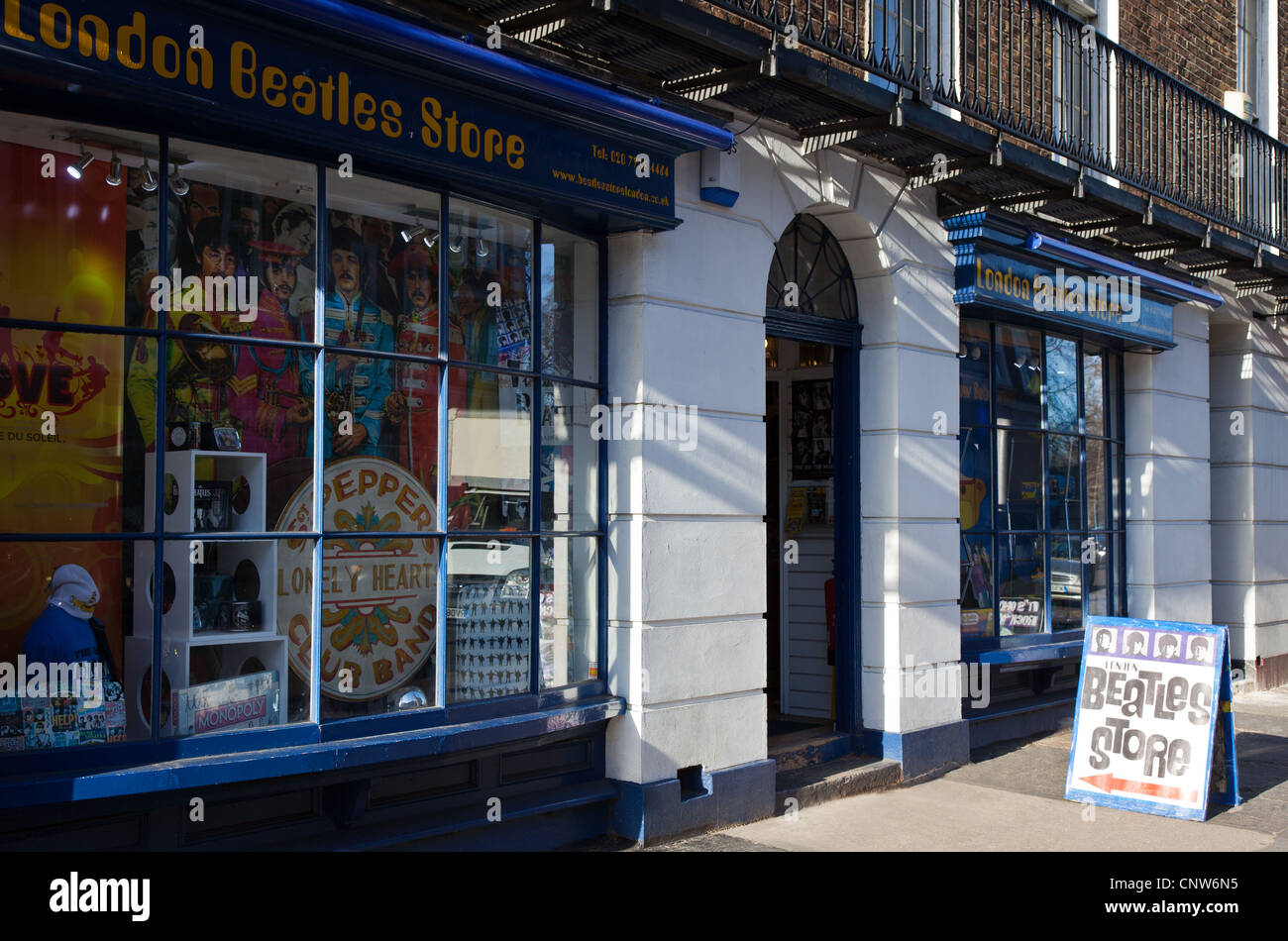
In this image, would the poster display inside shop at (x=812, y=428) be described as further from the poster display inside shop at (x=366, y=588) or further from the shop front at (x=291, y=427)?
the poster display inside shop at (x=366, y=588)

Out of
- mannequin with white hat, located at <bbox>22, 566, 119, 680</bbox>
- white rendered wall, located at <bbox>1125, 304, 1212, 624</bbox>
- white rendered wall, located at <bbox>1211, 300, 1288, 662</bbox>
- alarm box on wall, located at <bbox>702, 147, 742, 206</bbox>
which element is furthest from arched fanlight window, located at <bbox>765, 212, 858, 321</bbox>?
white rendered wall, located at <bbox>1211, 300, 1288, 662</bbox>

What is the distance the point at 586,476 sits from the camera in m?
6.96

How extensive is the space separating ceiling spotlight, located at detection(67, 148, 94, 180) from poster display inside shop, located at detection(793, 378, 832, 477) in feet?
18.7

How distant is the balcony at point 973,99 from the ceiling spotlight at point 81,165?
149 centimetres

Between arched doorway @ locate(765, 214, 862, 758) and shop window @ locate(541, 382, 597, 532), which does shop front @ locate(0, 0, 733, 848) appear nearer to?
shop window @ locate(541, 382, 597, 532)

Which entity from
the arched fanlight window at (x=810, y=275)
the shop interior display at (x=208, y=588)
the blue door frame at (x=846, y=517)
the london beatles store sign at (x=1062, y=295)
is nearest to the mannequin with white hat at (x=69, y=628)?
the shop interior display at (x=208, y=588)

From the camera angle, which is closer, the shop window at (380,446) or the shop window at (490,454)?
the shop window at (380,446)

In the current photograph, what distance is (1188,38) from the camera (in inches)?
516

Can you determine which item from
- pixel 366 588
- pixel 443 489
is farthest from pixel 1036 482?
pixel 366 588

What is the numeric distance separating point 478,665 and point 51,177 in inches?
118

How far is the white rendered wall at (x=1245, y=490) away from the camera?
44.1ft

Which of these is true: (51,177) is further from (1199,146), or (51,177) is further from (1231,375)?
(1231,375)

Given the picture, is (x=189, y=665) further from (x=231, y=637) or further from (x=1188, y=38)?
(x=1188, y=38)

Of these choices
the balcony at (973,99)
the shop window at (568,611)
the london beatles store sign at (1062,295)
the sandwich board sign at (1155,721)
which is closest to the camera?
the balcony at (973,99)
